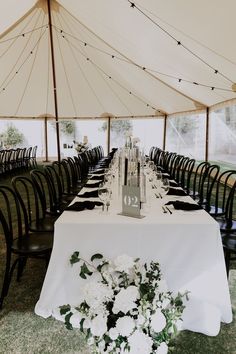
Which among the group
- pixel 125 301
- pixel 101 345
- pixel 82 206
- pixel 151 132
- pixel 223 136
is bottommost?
pixel 101 345

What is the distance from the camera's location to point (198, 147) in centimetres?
1079

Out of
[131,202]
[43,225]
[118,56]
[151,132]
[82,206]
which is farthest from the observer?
[151,132]

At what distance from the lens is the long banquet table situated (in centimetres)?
214

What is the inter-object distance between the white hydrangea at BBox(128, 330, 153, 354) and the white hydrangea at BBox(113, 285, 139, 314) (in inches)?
4.1

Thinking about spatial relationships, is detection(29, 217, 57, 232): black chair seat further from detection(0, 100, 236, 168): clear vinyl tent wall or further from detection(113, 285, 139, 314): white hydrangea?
detection(0, 100, 236, 168): clear vinyl tent wall

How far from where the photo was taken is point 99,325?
1.35 meters

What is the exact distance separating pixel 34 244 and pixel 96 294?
136 centimetres

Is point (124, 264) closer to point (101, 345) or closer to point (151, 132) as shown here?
point (101, 345)

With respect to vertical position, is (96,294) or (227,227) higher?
(96,294)

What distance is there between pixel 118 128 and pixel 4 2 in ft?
30.7

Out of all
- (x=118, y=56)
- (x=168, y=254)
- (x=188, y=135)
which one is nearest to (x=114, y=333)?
(x=168, y=254)

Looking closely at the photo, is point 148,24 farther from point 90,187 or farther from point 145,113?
point 145,113

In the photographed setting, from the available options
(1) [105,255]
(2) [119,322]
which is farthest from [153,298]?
(1) [105,255]

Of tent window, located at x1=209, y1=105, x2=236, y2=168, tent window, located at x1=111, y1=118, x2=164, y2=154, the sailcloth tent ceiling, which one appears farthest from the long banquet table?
tent window, located at x1=111, y1=118, x2=164, y2=154
